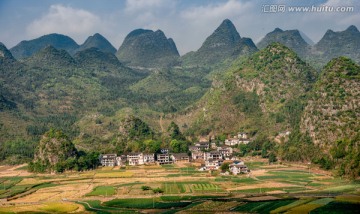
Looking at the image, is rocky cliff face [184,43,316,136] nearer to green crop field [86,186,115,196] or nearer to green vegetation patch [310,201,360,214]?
green crop field [86,186,115,196]

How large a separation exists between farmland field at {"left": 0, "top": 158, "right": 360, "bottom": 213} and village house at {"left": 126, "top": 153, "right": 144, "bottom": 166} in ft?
41.1

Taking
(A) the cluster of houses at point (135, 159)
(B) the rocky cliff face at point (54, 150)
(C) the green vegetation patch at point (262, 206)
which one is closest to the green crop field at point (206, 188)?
(C) the green vegetation patch at point (262, 206)

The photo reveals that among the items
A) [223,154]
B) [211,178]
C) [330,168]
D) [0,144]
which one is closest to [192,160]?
[223,154]

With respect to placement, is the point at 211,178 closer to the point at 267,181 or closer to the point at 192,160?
the point at 267,181

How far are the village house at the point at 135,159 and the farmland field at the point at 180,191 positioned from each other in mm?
12517

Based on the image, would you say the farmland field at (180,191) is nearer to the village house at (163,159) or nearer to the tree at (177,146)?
the village house at (163,159)

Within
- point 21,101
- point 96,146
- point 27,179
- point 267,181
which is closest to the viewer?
point 267,181

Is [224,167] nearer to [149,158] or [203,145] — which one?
[149,158]

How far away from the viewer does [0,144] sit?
13138 centimetres

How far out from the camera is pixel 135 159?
11081 cm

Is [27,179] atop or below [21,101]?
below

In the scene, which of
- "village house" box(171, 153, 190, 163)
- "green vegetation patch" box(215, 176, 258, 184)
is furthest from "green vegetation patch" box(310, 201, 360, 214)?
"village house" box(171, 153, 190, 163)

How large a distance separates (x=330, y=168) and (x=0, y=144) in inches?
3770

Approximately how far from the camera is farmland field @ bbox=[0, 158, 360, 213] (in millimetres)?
58500
